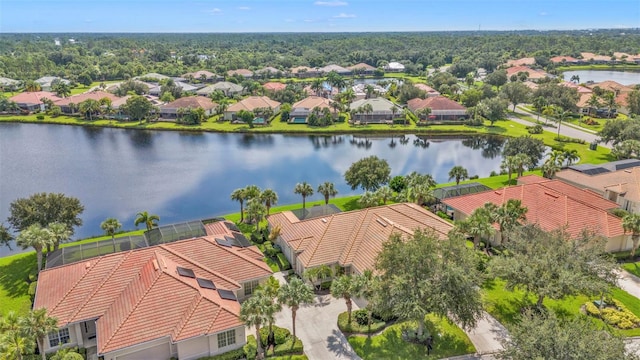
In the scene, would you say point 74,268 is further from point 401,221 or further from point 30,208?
point 401,221

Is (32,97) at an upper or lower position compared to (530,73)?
lower

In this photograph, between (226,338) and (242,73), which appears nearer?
(226,338)

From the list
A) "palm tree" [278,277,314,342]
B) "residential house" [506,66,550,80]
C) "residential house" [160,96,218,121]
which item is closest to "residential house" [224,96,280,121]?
"residential house" [160,96,218,121]

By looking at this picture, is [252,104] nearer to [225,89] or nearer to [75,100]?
[225,89]

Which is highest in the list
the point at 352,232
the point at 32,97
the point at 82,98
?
the point at 32,97

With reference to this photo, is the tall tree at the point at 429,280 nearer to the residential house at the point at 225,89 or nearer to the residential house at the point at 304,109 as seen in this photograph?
the residential house at the point at 304,109

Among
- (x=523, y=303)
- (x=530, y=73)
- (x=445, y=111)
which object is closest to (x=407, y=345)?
(x=523, y=303)

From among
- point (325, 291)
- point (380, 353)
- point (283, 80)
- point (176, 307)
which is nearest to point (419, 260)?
point (380, 353)
